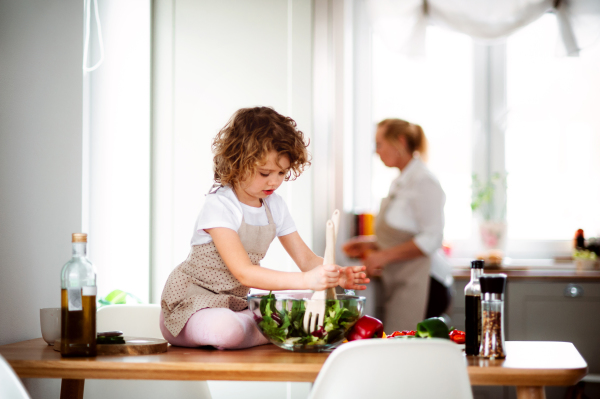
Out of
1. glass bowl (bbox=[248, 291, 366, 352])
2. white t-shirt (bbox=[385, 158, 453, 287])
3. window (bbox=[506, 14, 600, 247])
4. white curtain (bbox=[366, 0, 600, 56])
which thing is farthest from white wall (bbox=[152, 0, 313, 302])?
window (bbox=[506, 14, 600, 247])

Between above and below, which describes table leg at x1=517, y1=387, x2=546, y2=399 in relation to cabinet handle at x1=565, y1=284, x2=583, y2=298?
above

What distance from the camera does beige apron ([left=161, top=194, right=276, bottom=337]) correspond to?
1.15m

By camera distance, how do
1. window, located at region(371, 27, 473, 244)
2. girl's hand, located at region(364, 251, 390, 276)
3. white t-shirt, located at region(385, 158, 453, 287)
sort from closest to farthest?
white t-shirt, located at region(385, 158, 453, 287), girl's hand, located at region(364, 251, 390, 276), window, located at region(371, 27, 473, 244)

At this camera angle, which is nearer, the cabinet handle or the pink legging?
the pink legging

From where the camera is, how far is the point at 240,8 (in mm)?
2371

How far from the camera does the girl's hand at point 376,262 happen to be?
288 cm

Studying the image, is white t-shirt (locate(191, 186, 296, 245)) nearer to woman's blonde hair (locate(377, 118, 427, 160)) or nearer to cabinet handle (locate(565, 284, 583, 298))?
woman's blonde hair (locate(377, 118, 427, 160))

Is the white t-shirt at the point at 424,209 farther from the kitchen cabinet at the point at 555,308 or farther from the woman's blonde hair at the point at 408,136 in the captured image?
the kitchen cabinet at the point at 555,308

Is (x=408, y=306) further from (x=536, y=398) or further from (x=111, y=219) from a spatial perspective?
(x=536, y=398)

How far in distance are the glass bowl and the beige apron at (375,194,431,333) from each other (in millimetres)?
1823

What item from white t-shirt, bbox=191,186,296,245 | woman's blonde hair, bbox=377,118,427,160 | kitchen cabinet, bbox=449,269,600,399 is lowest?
kitchen cabinet, bbox=449,269,600,399

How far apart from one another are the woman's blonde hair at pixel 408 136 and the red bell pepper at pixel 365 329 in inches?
78.1

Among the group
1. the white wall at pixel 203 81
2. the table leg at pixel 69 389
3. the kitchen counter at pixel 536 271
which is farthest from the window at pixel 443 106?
the table leg at pixel 69 389

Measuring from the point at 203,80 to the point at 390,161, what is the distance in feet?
3.52
